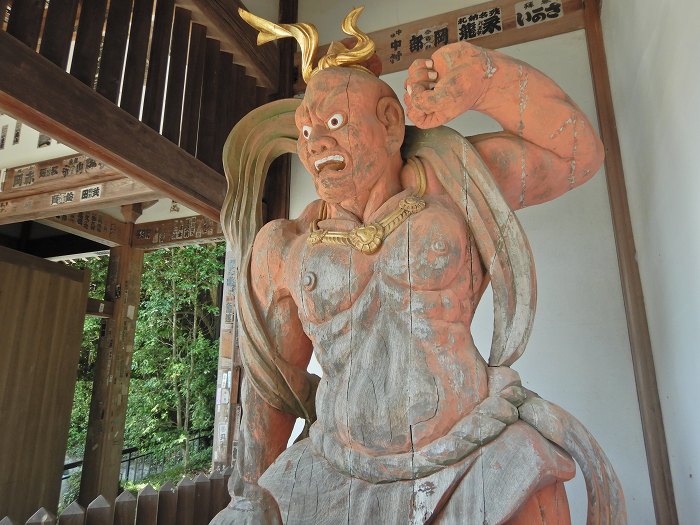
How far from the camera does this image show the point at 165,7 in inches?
87.1

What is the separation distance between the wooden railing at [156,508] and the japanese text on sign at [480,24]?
2310 mm

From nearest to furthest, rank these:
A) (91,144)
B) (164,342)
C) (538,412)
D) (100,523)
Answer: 1. (538,412)
2. (100,523)
3. (91,144)
4. (164,342)

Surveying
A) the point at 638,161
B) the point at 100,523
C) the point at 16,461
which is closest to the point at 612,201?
the point at 638,161

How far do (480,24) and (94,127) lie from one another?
5.95 feet

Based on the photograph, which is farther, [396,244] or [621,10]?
[621,10]

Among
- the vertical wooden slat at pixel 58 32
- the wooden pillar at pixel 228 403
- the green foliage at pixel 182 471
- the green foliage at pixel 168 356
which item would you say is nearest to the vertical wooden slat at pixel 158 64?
the vertical wooden slat at pixel 58 32

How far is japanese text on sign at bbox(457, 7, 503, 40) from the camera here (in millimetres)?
2406

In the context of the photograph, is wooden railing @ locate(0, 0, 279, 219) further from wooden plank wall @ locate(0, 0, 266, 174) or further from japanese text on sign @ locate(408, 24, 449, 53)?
japanese text on sign @ locate(408, 24, 449, 53)

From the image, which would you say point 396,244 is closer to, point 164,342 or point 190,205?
point 190,205

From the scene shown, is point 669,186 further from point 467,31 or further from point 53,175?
point 53,175

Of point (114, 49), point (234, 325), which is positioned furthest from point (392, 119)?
point (234, 325)

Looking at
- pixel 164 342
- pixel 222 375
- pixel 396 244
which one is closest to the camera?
pixel 396 244

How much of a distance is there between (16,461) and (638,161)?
4153 mm

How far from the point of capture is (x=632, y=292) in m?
1.85
